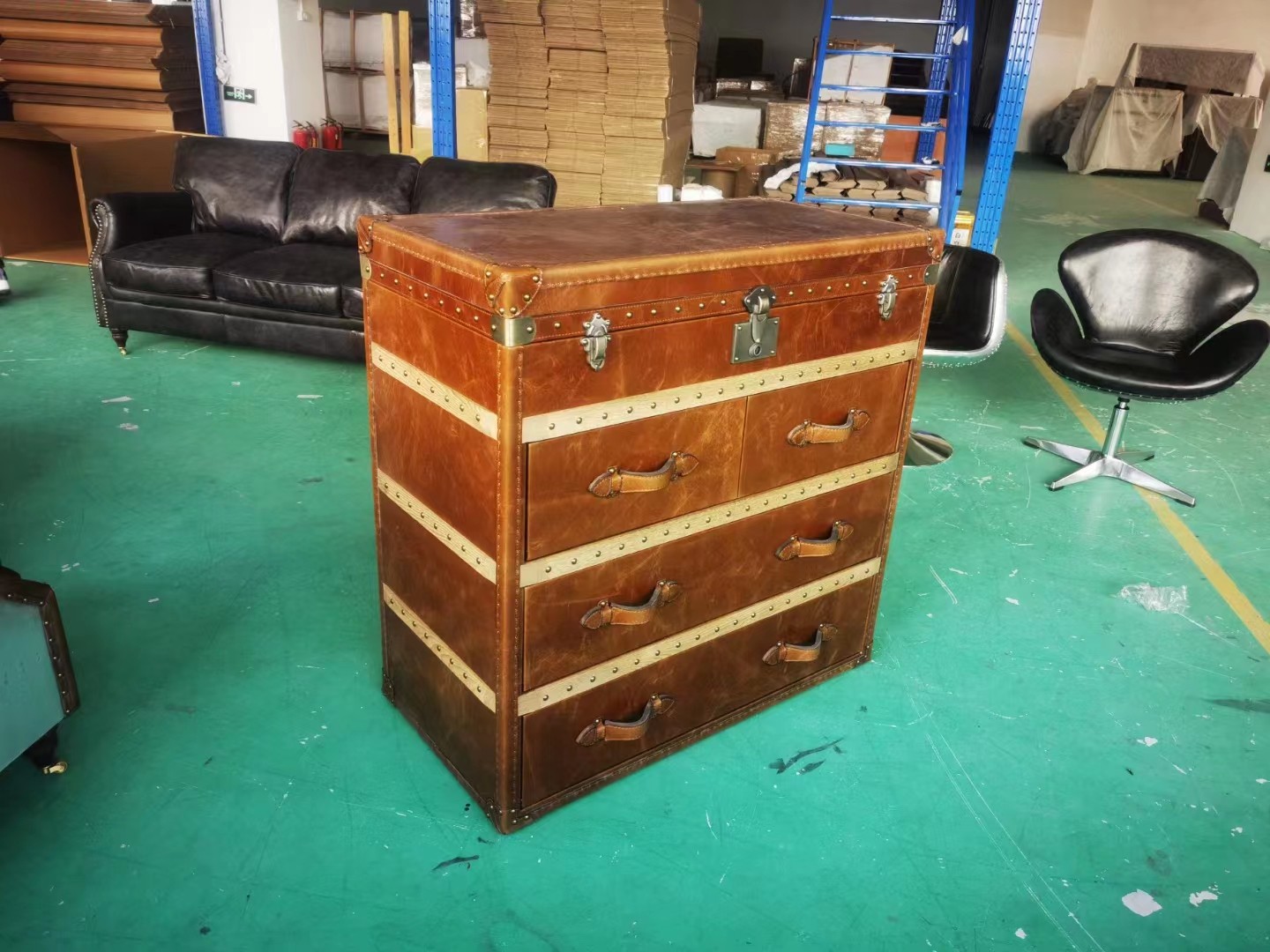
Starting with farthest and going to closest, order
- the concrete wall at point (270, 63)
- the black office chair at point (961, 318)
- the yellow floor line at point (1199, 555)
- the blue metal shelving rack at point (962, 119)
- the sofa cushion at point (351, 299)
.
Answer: the concrete wall at point (270, 63) < the blue metal shelving rack at point (962, 119) < the sofa cushion at point (351, 299) < the black office chair at point (961, 318) < the yellow floor line at point (1199, 555)

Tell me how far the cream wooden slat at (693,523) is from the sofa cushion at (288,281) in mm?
3162

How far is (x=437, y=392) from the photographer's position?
193cm

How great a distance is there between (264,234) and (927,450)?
3926 mm

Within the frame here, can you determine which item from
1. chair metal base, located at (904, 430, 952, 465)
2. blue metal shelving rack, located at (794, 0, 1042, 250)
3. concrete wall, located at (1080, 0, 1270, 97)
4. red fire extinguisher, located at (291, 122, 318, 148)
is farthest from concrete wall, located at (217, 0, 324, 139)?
concrete wall, located at (1080, 0, 1270, 97)

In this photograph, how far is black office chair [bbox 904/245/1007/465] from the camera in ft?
13.0

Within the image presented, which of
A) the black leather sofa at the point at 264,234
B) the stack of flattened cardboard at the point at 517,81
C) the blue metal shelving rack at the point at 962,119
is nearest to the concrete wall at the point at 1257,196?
the blue metal shelving rack at the point at 962,119

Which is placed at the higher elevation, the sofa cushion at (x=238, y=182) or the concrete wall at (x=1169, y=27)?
the concrete wall at (x=1169, y=27)

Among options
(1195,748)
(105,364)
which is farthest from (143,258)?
(1195,748)

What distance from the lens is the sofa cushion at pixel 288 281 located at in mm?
4691

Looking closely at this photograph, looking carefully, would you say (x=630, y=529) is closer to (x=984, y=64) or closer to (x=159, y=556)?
(x=159, y=556)

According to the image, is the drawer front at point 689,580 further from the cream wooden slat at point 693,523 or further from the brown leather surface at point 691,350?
the brown leather surface at point 691,350

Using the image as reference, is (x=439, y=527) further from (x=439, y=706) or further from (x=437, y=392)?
(x=439, y=706)

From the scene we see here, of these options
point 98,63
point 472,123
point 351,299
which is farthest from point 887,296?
point 98,63

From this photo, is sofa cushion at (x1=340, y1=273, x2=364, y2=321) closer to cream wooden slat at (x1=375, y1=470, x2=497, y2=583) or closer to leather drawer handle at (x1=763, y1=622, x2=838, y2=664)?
cream wooden slat at (x1=375, y1=470, x2=497, y2=583)
